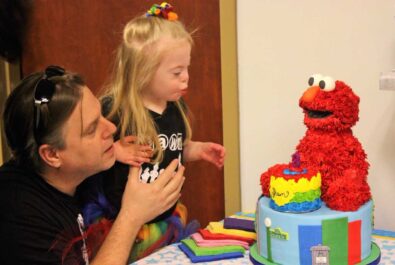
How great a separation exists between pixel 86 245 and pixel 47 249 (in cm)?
15

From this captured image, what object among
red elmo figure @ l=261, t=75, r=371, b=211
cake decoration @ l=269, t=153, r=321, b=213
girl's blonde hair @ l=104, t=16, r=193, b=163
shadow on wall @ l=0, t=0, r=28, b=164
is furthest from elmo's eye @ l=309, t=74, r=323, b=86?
shadow on wall @ l=0, t=0, r=28, b=164

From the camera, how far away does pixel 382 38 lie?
128 cm

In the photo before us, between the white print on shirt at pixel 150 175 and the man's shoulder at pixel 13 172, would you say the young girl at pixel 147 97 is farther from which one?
the man's shoulder at pixel 13 172

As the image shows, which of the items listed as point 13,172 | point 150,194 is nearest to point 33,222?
point 13,172

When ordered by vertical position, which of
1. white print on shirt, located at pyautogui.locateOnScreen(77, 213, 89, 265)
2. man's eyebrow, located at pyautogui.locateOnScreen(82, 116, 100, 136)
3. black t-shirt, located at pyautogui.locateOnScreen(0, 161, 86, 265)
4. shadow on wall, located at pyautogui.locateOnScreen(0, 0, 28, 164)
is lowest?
white print on shirt, located at pyautogui.locateOnScreen(77, 213, 89, 265)

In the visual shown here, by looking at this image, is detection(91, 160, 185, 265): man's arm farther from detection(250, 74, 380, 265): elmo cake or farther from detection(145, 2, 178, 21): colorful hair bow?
detection(145, 2, 178, 21): colorful hair bow

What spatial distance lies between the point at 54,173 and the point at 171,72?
0.32m

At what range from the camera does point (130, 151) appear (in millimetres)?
1067

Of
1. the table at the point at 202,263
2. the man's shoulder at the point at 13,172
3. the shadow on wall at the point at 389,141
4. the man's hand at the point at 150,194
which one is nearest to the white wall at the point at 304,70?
the shadow on wall at the point at 389,141

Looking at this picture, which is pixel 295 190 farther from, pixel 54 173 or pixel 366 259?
pixel 54 173

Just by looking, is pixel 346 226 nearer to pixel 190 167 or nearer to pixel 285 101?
pixel 285 101

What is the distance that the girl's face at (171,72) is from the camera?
1.06 metres

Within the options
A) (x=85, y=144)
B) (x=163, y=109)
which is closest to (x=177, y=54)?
(x=163, y=109)

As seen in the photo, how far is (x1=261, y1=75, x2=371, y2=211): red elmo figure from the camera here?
96 centimetres
